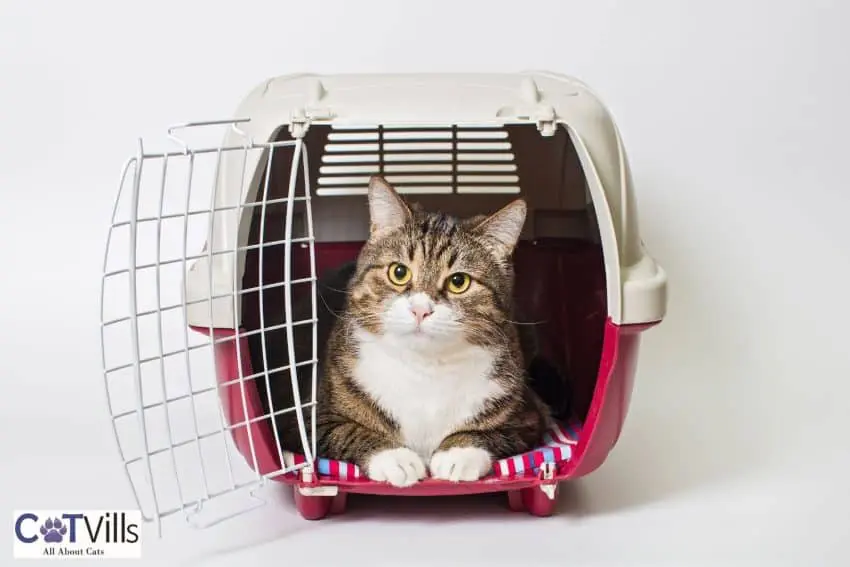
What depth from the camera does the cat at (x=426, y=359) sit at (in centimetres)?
188

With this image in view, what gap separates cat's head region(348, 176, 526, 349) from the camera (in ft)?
6.06

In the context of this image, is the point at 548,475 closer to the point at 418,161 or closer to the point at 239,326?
the point at 239,326

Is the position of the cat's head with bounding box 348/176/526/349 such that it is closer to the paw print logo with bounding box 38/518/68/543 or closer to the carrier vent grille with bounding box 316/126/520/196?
the carrier vent grille with bounding box 316/126/520/196

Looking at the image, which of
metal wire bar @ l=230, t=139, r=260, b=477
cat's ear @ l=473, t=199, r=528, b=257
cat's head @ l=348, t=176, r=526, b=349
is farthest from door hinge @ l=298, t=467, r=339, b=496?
cat's ear @ l=473, t=199, r=528, b=257

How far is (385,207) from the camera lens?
6.49 feet

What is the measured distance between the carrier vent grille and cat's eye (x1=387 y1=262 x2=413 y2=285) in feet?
1.88

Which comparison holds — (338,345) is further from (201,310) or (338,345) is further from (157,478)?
(157,478)

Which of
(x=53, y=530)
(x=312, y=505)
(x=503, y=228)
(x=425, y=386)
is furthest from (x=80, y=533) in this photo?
(x=503, y=228)

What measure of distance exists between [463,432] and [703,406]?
84cm

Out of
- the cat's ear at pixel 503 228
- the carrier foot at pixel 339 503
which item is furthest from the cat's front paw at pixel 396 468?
the cat's ear at pixel 503 228

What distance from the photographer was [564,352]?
2.42 meters

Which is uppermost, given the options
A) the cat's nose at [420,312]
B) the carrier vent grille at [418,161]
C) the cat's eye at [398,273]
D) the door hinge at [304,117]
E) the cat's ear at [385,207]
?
the door hinge at [304,117]

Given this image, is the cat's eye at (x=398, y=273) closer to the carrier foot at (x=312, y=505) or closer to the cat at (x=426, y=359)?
the cat at (x=426, y=359)

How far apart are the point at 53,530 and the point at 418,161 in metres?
1.19
